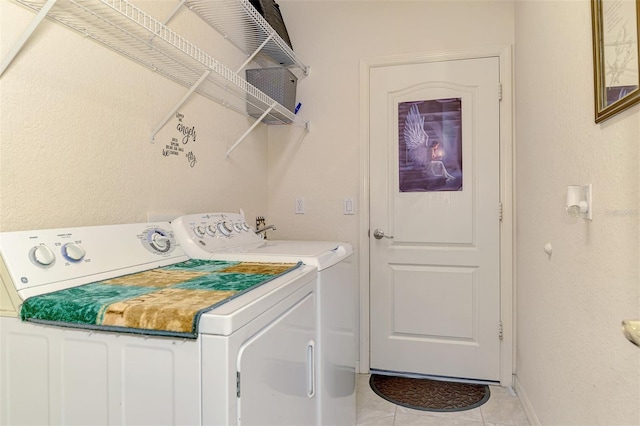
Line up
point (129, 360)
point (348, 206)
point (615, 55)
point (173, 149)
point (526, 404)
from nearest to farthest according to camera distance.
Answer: point (129, 360) < point (615, 55) < point (173, 149) < point (526, 404) < point (348, 206)

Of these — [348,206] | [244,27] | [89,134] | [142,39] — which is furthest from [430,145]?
[89,134]

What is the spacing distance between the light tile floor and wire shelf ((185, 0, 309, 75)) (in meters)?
2.10

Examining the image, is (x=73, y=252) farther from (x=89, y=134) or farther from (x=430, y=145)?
(x=430, y=145)

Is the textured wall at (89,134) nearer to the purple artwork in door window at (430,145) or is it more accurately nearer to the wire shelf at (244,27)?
the wire shelf at (244,27)

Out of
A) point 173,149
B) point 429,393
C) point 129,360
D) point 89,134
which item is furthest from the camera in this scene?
point 429,393

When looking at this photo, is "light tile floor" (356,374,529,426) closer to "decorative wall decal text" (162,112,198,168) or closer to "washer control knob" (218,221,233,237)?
"washer control knob" (218,221,233,237)

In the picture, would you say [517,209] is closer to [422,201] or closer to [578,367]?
[422,201]

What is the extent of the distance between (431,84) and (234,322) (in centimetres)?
220

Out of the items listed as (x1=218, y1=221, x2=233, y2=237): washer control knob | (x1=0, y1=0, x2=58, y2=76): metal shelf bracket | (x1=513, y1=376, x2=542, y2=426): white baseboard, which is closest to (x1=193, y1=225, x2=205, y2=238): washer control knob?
(x1=218, y1=221, x2=233, y2=237): washer control knob

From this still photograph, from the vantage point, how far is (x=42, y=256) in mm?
943

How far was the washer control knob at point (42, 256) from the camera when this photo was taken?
931 mm

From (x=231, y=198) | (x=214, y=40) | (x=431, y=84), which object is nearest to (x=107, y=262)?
(x=231, y=198)

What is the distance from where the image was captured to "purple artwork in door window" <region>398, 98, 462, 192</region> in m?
2.42

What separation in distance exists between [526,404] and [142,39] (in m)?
2.52
